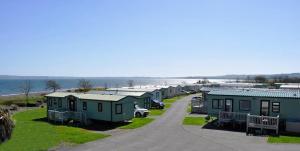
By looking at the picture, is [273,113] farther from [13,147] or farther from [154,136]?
[13,147]

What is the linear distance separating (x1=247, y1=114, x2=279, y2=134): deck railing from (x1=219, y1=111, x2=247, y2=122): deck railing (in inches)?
78.8

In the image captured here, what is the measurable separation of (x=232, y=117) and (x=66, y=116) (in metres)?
16.6

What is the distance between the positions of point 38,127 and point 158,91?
984 inches

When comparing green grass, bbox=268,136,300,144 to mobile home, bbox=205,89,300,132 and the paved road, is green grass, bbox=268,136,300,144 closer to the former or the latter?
the paved road

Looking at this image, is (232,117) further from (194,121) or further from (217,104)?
(194,121)

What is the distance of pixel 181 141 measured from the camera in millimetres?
21859

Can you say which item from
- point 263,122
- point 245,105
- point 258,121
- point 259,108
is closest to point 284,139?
point 263,122

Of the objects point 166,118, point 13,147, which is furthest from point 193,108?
point 13,147

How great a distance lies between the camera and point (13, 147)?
764 inches

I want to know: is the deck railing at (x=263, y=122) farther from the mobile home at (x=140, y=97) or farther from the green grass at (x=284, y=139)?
the mobile home at (x=140, y=97)

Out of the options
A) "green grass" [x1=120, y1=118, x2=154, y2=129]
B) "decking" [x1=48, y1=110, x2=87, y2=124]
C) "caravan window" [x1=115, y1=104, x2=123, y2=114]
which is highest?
"caravan window" [x1=115, y1=104, x2=123, y2=114]

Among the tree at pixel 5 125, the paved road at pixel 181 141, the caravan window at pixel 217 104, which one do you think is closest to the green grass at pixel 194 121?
the caravan window at pixel 217 104

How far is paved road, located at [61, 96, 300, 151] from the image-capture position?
65.5 ft

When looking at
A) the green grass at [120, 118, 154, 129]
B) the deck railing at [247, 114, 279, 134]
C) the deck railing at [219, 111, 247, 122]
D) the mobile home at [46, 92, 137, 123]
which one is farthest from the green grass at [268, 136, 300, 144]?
the mobile home at [46, 92, 137, 123]
